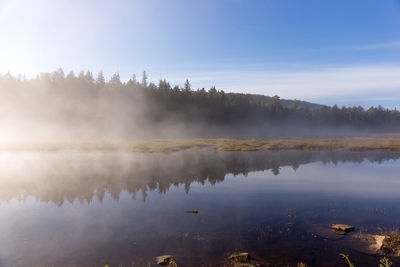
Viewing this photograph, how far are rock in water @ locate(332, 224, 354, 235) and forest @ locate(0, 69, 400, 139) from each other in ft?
273

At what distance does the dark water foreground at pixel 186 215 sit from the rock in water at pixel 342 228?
0.38 meters

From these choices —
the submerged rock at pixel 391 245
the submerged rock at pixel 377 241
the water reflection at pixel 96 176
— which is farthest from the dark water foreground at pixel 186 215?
the submerged rock at pixel 377 241

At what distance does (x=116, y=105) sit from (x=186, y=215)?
94550 millimetres

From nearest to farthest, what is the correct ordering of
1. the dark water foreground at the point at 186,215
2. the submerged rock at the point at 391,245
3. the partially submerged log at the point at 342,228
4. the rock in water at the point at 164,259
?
the rock in water at the point at 164,259, the submerged rock at the point at 391,245, the dark water foreground at the point at 186,215, the partially submerged log at the point at 342,228

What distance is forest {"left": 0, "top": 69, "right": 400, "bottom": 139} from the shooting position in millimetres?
94625

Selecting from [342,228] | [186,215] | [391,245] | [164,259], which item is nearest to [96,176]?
[186,215]

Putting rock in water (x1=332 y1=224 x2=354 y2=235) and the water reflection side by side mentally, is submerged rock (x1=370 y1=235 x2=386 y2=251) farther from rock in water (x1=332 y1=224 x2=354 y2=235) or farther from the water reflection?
the water reflection

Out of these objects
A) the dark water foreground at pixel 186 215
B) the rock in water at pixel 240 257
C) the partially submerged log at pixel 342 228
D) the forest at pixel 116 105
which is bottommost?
the dark water foreground at pixel 186 215

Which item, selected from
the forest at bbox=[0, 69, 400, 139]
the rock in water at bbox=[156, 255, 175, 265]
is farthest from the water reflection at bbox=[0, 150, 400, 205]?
the forest at bbox=[0, 69, 400, 139]

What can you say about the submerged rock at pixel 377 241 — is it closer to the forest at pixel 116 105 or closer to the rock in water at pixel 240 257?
the rock in water at pixel 240 257

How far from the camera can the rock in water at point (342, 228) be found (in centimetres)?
1517

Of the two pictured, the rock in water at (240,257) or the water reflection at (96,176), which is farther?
the water reflection at (96,176)

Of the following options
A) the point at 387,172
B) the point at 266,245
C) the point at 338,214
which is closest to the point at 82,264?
the point at 266,245

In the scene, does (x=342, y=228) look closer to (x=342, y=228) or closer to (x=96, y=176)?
(x=342, y=228)
